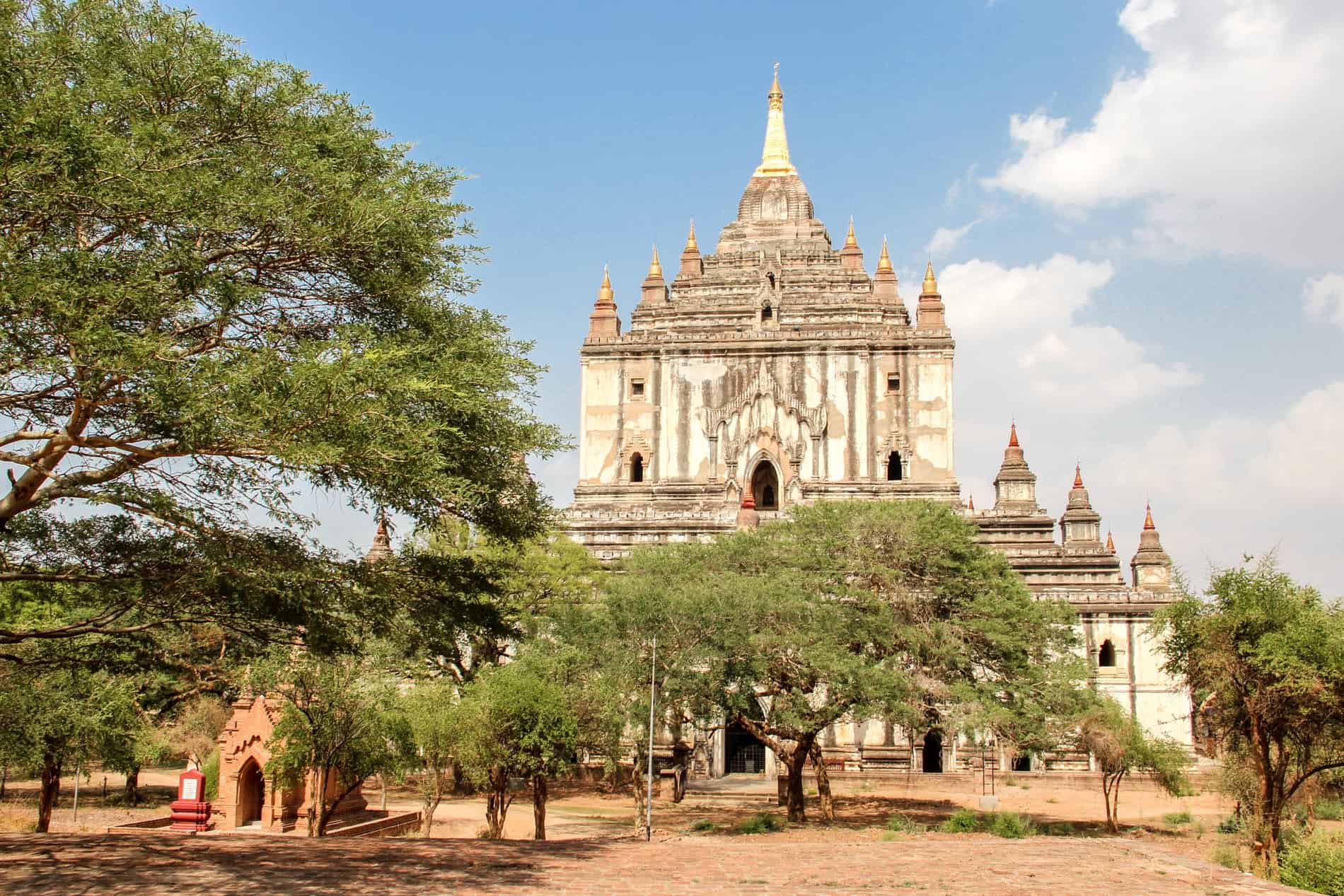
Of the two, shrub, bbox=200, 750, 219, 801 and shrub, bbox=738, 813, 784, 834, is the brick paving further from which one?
shrub, bbox=200, 750, 219, 801

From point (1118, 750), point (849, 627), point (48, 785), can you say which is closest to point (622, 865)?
point (849, 627)

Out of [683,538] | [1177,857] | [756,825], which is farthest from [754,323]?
[1177,857]

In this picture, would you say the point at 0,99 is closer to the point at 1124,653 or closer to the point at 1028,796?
the point at 1028,796

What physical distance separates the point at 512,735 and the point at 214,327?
10768mm

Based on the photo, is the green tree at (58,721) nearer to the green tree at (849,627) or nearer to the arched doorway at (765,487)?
the green tree at (849,627)

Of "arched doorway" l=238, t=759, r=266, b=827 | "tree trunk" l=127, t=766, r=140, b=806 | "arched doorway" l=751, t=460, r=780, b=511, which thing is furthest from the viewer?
"arched doorway" l=751, t=460, r=780, b=511

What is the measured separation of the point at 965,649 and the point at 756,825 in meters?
6.86

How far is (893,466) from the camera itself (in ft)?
155

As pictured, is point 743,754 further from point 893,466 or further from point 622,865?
point 622,865

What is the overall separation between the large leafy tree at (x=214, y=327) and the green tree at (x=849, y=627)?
10.2 m

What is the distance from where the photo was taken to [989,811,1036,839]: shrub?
80.6 feet

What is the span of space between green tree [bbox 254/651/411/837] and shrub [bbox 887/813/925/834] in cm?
989

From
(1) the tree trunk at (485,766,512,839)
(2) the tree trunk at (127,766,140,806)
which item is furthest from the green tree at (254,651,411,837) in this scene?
(2) the tree trunk at (127,766,140,806)

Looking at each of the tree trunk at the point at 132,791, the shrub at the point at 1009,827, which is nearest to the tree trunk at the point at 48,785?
the tree trunk at the point at 132,791
